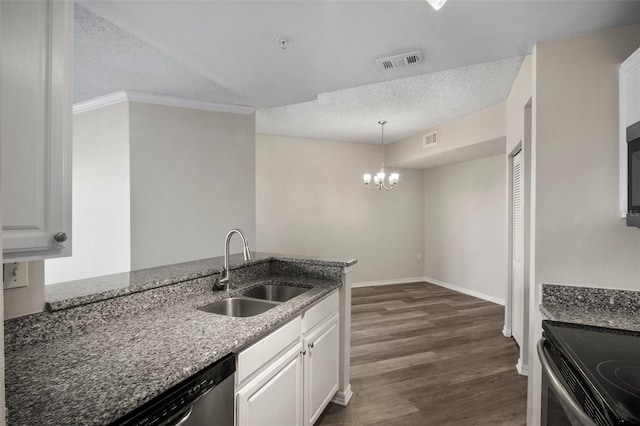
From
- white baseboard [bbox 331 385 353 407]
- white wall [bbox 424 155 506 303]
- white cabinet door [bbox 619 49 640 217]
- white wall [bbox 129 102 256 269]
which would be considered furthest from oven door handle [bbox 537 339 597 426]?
white wall [bbox 424 155 506 303]

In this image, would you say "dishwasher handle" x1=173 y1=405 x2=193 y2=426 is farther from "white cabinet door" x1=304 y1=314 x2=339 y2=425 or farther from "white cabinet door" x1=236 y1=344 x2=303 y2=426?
"white cabinet door" x1=304 y1=314 x2=339 y2=425

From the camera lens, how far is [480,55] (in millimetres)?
2143

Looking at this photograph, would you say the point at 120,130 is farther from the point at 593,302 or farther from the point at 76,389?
the point at 593,302

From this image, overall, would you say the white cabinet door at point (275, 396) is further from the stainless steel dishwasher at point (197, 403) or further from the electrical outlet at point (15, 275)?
the electrical outlet at point (15, 275)

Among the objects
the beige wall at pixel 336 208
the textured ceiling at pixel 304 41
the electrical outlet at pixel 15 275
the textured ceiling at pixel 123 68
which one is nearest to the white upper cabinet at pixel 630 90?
the textured ceiling at pixel 304 41

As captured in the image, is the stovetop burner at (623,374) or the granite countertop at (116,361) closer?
the granite countertop at (116,361)

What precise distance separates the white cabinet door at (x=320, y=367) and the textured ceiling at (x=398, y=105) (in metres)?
2.47

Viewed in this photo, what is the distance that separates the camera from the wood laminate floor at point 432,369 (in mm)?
2326

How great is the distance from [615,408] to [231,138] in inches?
144

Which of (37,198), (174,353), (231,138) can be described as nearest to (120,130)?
(231,138)

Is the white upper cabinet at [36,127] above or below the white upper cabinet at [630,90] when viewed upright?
below

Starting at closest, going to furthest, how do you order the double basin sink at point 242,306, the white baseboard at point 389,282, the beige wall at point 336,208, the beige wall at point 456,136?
the double basin sink at point 242,306
the beige wall at point 456,136
the beige wall at point 336,208
the white baseboard at point 389,282

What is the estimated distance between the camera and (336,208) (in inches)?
237

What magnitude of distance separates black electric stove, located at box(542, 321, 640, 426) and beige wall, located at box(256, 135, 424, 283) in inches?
173
